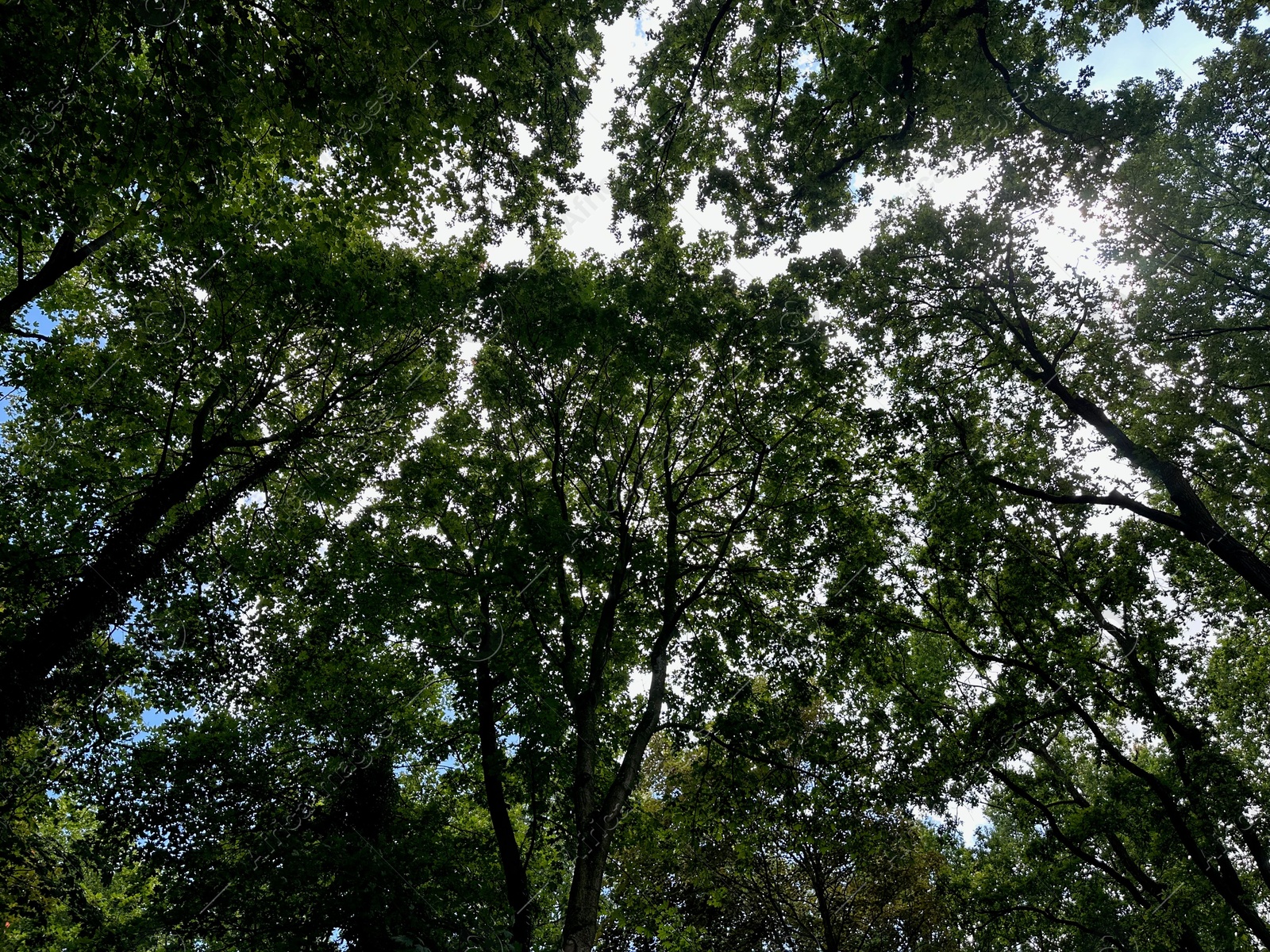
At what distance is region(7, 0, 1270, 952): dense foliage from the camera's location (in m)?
8.80

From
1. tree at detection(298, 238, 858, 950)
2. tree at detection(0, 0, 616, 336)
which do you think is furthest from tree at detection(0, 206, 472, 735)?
tree at detection(0, 0, 616, 336)

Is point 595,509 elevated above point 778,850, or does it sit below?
above

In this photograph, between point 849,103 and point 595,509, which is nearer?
point 849,103

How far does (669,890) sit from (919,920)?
6.63 m

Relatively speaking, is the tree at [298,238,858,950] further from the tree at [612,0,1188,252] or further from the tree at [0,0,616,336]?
the tree at [0,0,616,336]

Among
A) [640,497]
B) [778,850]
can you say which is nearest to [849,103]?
[640,497]

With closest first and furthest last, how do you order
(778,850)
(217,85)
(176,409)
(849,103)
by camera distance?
(217,85), (849,103), (176,409), (778,850)

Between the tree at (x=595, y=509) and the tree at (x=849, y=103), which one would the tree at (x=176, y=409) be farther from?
the tree at (x=849, y=103)

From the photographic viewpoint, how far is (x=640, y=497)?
12125 millimetres

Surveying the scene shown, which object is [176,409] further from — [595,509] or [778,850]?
[778,850]

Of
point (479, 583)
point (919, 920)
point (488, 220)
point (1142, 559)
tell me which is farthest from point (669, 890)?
point (488, 220)

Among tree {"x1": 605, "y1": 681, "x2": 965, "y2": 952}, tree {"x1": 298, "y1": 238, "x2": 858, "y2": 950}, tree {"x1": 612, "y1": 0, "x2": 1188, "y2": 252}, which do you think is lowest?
tree {"x1": 605, "y1": 681, "x2": 965, "y2": 952}

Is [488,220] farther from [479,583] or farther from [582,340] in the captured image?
[479,583]

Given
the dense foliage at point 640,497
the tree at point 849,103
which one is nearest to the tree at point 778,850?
the dense foliage at point 640,497
